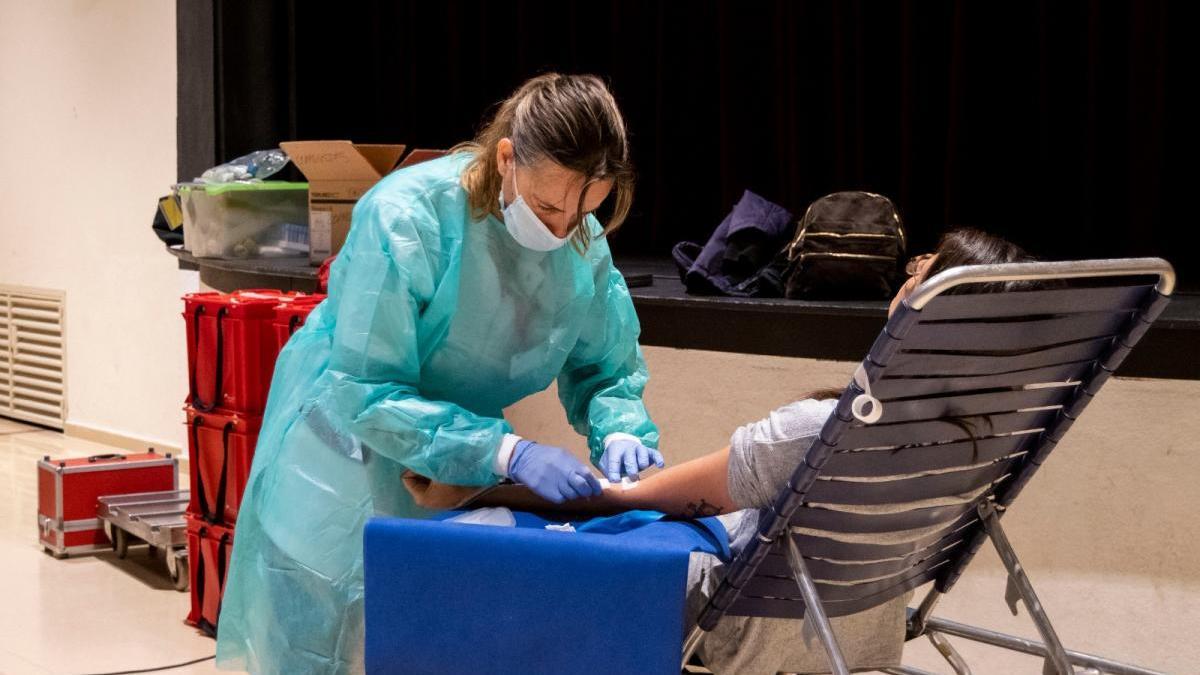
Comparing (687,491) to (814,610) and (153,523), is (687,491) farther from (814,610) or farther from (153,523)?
(153,523)

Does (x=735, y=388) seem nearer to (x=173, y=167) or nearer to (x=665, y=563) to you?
(x=665, y=563)

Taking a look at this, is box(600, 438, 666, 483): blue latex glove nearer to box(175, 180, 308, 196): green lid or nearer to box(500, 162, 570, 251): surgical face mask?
box(500, 162, 570, 251): surgical face mask

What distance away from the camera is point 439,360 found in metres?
1.77

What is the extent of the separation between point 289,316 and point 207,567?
669mm

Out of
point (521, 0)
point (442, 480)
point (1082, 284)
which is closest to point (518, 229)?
point (442, 480)

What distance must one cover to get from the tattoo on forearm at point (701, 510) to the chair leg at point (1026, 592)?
1.09 ft

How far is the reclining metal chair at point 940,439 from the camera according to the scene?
52.5 inches

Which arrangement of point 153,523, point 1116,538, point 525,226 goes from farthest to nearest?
point 153,523 < point 1116,538 < point 525,226

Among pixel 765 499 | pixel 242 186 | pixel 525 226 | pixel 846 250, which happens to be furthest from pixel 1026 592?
pixel 242 186

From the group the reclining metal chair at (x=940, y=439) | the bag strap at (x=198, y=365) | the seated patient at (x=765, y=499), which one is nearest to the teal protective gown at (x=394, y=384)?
the seated patient at (x=765, y=499)

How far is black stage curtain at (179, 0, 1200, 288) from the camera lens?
365 centimetres

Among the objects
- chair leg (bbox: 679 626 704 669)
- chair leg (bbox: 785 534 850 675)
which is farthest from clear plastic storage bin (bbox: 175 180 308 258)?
chair leg (bbox: 785 534 850 675)

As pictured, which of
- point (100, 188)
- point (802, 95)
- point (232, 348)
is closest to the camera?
point (232, 348)

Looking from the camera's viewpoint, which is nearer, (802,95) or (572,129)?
(572,129)
